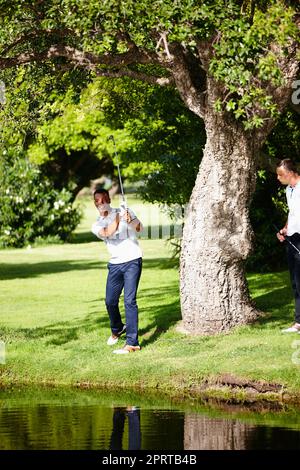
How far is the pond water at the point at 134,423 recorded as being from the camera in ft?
31.5

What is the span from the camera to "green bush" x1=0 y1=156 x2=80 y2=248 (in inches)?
1235

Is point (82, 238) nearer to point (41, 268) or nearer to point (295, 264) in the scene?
point (41, 268)

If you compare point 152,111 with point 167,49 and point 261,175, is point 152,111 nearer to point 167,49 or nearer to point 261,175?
point 261,175

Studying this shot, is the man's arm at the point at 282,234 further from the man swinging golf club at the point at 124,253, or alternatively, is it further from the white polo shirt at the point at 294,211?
the man swinging golf club at the point at 124,253

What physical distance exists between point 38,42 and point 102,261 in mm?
13106

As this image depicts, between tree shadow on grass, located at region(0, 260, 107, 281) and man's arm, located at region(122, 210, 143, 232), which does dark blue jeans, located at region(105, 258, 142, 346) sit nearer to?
man's arm, located at region(122, 210, 143, 232)

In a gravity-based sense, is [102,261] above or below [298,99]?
below

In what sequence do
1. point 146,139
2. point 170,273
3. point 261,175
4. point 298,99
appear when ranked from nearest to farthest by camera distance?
→ point 298,99
point 261,175
point 146,139
point 170,273

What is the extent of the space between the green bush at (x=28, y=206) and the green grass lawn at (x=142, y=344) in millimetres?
10553

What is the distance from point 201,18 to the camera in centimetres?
1204

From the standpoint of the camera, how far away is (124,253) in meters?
13.3

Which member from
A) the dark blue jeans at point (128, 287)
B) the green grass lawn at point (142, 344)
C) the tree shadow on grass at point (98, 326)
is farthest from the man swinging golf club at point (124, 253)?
the tree shadow on grass at point (98, 326)
